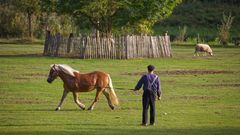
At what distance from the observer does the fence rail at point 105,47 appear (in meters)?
50.2

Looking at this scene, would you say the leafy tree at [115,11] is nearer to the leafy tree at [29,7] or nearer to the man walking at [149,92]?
the leafy tree at [29,7]

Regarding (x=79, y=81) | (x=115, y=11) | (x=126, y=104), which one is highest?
(x=115, y=11)

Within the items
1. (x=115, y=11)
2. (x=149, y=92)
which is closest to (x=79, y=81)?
(x=149, y=92)

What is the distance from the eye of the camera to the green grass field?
19.2 meters

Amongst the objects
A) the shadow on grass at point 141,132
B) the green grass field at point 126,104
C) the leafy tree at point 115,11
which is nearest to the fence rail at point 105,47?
the leafy tree at point 115,11

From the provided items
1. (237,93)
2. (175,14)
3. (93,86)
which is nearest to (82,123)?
(93,86)

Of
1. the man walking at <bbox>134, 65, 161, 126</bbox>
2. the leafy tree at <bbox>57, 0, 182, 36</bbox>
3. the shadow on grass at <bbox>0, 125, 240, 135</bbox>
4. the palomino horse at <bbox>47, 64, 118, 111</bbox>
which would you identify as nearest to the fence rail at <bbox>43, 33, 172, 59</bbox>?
the leafy tree at <bbox>57, 0, 182, 36</bbox>

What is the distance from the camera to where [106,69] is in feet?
133

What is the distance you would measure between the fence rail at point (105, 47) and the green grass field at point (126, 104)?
6.33 meters

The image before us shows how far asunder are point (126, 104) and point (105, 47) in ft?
82.7

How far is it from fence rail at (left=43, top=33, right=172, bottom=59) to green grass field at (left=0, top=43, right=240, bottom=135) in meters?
6.33

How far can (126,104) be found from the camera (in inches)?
990

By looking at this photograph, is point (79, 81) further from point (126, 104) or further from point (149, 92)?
point (149, 92)

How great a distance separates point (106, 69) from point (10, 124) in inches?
819
